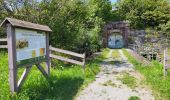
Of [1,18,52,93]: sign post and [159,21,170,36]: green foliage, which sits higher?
[159,21,170,36]: green foliage

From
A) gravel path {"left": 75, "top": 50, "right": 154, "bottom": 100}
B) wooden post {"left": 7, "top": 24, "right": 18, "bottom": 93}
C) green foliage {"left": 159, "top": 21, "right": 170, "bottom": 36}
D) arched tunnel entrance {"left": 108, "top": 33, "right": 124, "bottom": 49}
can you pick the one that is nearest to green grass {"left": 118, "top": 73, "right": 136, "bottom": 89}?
gravel path {"left": 75, "top": 50, "right": 154, "bottom": 100}

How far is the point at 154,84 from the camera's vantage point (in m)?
9.40

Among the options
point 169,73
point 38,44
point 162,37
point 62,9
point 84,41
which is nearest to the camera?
point 38,44

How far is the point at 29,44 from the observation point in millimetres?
7715

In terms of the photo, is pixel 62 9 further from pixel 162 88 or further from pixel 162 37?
pixel 162 88

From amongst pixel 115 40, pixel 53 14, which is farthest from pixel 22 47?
pixel 115 40

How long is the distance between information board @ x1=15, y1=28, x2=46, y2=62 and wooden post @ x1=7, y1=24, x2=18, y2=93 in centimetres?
23

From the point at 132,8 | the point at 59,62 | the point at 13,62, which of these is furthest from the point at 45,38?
the point at 132,8

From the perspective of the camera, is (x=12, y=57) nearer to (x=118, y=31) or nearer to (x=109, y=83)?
(x=109, y=83)

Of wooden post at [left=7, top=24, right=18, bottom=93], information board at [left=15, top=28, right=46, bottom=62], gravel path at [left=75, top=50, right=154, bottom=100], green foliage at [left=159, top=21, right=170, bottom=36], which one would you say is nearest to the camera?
wooden post at [left=7, top=24, right=18, bottom=93]

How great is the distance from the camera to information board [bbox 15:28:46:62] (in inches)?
277

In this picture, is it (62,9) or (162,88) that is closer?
(162,88)

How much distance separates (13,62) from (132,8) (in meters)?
44.3

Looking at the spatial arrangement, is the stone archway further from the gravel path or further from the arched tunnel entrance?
the gravel path
